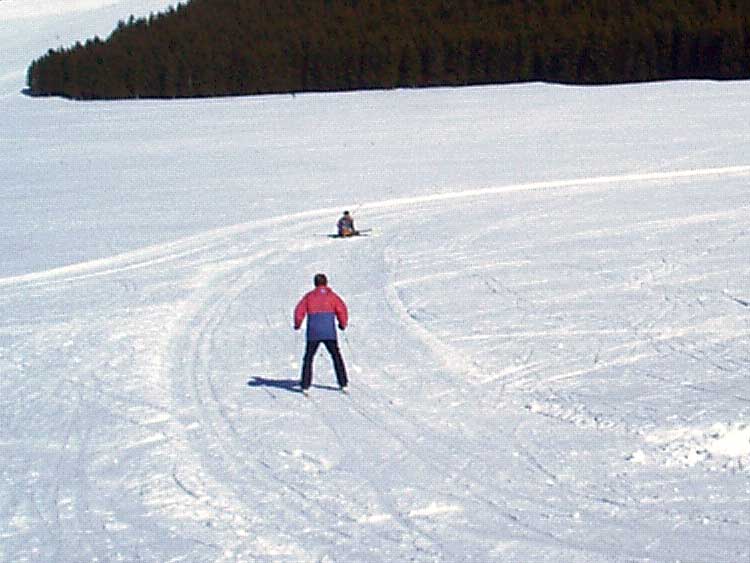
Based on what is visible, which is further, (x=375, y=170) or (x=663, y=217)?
(x=375, y=170)

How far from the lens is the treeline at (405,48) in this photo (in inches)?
2306

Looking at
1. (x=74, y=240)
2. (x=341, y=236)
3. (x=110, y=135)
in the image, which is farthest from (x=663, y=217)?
(x=110, y=135)

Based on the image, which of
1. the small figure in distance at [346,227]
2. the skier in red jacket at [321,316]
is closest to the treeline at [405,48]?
the small figure in distance at [346,227]

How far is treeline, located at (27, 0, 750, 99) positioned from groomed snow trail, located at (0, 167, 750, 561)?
36921 millimetres

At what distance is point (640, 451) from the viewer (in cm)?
1055

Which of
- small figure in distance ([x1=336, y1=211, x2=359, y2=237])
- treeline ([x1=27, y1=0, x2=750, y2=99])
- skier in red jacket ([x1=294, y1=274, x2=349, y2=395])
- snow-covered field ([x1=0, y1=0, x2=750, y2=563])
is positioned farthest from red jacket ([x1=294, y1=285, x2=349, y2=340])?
treeline ([x1=27, y1=0, x2=750, y2=99])

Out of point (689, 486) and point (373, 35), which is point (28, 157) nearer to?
point (373, 35)

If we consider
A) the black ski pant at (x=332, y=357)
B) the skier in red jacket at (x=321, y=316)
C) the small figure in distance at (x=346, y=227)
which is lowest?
the small figure in distance at (x=346, y=227)

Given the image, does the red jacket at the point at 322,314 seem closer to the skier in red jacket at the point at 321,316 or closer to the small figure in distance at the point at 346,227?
the skier in red jacket at the point at 321,316

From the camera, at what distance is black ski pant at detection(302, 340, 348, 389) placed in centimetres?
1277

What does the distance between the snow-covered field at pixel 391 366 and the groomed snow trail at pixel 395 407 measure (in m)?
0.04

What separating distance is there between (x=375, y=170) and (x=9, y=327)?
19034 millimetres

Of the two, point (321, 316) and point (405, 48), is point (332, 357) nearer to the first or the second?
point (321, 316)

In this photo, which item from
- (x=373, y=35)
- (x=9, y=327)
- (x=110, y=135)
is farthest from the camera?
(x=373, y=35)
